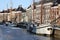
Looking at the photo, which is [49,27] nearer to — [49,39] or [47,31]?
[47,31]

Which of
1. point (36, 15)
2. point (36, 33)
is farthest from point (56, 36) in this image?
point (36, 15)

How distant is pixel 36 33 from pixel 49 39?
8.99 m

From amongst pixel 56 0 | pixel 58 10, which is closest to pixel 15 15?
pixel 56 0

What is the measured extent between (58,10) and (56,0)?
9411mm

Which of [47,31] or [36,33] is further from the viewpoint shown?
[36,33]

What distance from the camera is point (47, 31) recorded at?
4231 centimetres

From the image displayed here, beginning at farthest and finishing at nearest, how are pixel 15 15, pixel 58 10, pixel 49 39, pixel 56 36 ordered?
pixel 15 15, pixel 58 10, pixel 56 36, pixel 49 39

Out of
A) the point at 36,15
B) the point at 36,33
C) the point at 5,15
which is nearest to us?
the point at 36,33

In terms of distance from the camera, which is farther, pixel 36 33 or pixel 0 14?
pixel 0 14

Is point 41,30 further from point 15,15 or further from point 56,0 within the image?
point 15,15

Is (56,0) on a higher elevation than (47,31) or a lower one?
higher

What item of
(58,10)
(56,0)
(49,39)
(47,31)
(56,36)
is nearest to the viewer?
(49,39)

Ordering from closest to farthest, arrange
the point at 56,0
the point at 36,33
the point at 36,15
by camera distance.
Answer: the point at 36,33
the point at 56,0
the point at 36,15

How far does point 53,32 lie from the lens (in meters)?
41.9
